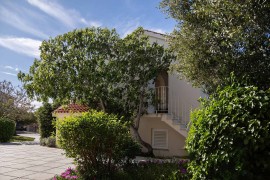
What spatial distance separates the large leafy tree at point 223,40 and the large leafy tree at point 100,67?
196 inches

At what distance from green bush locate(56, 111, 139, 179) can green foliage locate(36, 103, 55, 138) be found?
678 inches

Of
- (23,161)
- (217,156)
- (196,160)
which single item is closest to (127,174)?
(196,160)

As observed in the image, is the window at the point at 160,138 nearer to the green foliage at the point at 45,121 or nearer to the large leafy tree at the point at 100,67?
the large leafy tree at the point at 100,67

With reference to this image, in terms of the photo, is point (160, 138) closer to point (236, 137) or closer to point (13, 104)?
point (236, 137)

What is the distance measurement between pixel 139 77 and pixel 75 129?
257 inches

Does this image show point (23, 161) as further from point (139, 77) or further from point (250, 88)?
point (250, 88)

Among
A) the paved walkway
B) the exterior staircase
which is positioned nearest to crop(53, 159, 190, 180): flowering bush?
the paved walkway

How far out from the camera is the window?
15499mm

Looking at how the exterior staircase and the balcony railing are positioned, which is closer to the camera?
the exterior staircase

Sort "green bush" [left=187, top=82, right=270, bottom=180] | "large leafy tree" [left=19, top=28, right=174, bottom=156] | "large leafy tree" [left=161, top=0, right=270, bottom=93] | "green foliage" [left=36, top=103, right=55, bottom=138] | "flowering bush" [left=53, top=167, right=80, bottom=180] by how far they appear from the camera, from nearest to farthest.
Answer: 1. "green bush" [left=187, top=82, right=270, bottom=180]
2. "large leafy tree" [left=161, top=0, right=270, bottom=93]
3. "flowering bush" [left=53, top=167, right=80, bottom=180]
4. "large leafy tree" [left=19, top=28, right=174, bottom=156]
5. "green foliage" [left=36, top=103, right=55, bottom=138]

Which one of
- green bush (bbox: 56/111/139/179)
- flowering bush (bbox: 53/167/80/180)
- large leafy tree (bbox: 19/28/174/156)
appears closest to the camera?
green bush (bbox: 56/111/139/179)

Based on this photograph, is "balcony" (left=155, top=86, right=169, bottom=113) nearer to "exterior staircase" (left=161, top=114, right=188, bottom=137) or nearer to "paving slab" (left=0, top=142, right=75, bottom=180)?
"exterior staircase" (left=161, top=114, right=188, bottom=137)

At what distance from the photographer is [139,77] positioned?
13961 millimetres

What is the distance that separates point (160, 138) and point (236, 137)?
11.1 metres
